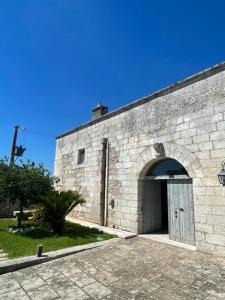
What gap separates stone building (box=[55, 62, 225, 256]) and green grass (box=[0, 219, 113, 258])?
117cm

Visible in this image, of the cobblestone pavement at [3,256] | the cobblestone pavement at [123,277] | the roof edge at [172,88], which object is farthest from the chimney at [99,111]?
the cobblestone pavement at [3,256]

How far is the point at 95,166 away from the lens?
31.5 ft

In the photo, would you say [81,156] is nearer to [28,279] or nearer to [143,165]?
[143,165]


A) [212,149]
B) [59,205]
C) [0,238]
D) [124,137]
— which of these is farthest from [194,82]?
[0,238]

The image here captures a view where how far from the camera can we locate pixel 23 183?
802 centimetres

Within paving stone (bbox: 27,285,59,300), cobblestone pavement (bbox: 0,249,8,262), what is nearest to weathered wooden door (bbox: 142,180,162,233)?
cobblestone pavement (bbox: 0,249,8,262)

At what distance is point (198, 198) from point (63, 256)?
3.62m

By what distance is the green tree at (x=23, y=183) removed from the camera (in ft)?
26.3

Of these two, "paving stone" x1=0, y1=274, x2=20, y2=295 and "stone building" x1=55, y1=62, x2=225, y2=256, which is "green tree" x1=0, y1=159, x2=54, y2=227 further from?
"paving stone" x1=0, y1=274, x2=20, y2=295

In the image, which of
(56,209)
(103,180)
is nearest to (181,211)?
(103,180)

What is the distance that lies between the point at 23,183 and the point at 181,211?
213 inches

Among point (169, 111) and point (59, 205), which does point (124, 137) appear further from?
point (59, 205)

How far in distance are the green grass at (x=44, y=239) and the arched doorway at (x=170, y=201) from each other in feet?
5.44

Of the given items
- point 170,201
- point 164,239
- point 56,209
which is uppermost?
point 170,201
